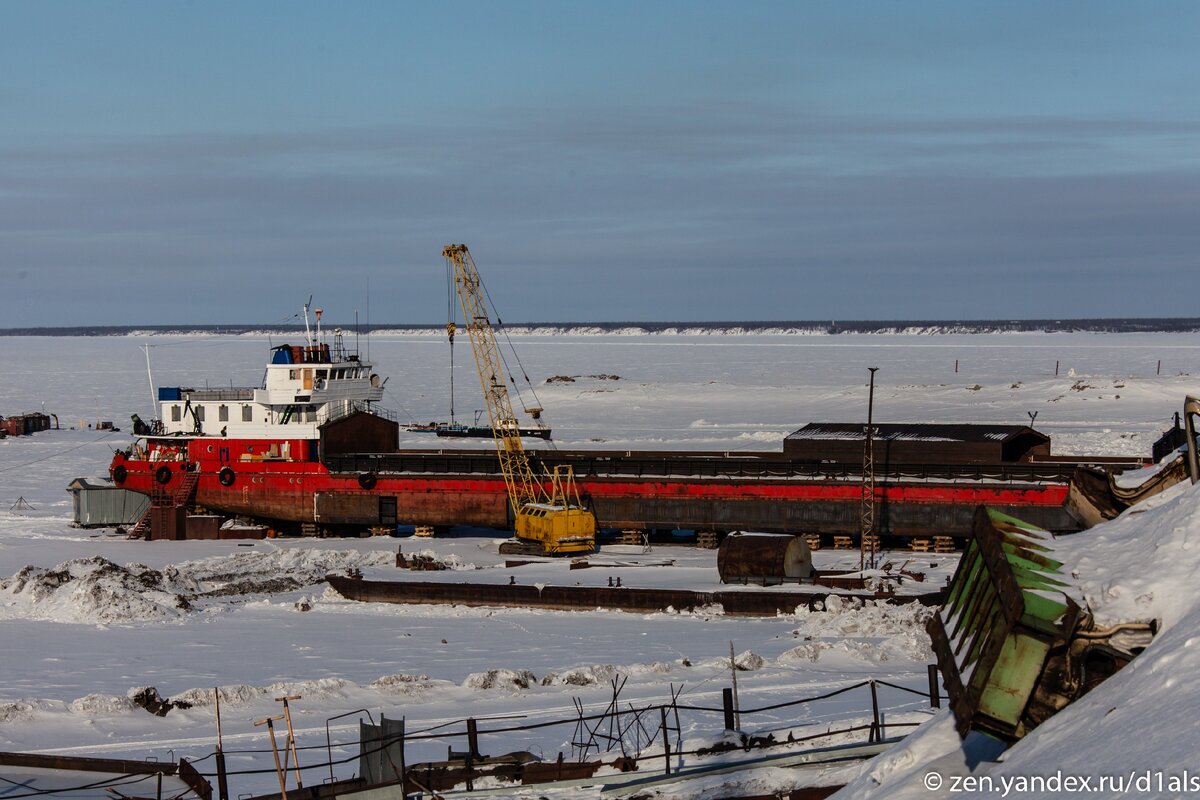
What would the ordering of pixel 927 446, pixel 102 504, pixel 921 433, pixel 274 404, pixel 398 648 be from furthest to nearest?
1. pixel 274 404
2. pixel 921 433
3. pixel 102 504
4. pixel 927 446
5. pixel 398 648

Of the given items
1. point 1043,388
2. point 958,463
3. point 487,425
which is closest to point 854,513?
point 958,463

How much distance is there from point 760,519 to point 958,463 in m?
7.92

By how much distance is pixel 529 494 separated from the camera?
4450cm

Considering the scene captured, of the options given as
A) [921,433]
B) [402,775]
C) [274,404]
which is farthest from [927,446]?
[402,775]

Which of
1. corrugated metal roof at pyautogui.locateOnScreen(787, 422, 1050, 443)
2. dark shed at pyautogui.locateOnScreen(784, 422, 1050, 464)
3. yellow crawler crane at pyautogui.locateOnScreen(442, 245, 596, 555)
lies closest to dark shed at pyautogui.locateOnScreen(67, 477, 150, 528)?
yellow crawler crane at pyautogui.locateOnScreen(442, 245, 596, 555)

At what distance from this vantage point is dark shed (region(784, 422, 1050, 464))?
45500mm

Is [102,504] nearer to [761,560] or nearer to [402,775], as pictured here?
[761,560]

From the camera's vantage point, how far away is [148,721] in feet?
67.6

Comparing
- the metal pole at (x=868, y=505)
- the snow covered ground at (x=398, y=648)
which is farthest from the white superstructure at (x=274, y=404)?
the metal pole at (x=868, y=505)

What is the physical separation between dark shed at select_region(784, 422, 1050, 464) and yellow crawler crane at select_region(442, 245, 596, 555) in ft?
28.6

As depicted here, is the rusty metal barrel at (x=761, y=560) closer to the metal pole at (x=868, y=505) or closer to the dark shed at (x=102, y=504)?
the metal pole at (x=868, y=505)

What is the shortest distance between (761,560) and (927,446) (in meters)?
15.6

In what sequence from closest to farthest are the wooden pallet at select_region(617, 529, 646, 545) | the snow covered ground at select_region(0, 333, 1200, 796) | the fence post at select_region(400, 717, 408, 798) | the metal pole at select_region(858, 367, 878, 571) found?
the snow covered ground at select_region(0, 333, 1200, 796)
the fence post at select_region(400, 717, 408, 798)
the metal pole at select_region(858, 367, 878, 571)
the wooden pallet at select_region(617, 529, 646, 545)

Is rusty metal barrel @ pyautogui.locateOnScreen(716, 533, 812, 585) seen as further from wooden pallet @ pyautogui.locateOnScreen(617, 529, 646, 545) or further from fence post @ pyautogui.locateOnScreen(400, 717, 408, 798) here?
fence post @ pyautogui.locateOnScreen(400, 717, 408, 798)
